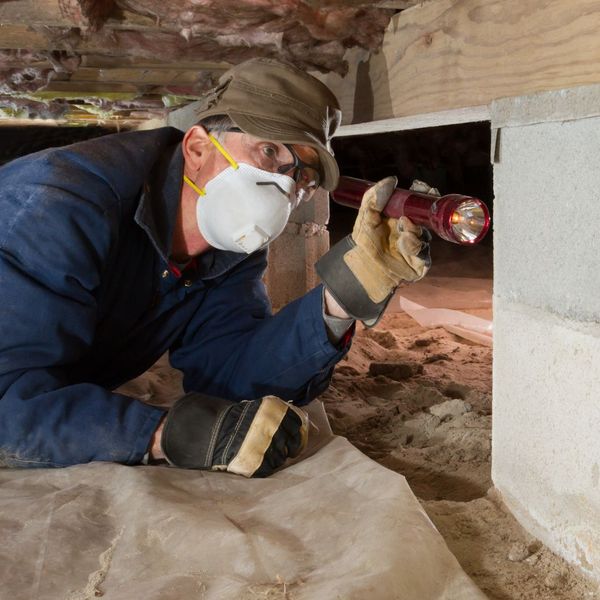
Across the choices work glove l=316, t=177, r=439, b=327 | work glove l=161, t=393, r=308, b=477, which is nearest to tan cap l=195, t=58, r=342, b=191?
work glove l=316, t=177, r=439, b=327

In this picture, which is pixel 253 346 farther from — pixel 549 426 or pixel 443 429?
pixel 549 426

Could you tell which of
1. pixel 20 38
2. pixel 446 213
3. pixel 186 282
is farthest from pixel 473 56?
pixel 20 38

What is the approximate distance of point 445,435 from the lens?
2.49 meters

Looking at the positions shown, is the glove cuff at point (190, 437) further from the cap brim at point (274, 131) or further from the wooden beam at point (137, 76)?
the wooden beam at point (137, 76)

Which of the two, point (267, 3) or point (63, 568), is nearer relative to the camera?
point (63, 568)

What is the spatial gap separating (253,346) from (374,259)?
23.5 inches

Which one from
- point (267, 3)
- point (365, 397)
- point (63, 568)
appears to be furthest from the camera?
point (365, 397)

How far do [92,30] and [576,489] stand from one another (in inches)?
78.3

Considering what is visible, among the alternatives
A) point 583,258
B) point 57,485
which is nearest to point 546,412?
point 583,258

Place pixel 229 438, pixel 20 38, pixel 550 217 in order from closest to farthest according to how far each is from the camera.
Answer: pixel 550 217 → pixel 229 438 → pixel 20 38

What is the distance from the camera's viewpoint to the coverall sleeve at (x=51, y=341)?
6.08 ft

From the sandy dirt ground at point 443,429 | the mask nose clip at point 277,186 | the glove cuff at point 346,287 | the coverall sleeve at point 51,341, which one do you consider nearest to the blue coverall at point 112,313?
the coverall sleeve at point 51,341

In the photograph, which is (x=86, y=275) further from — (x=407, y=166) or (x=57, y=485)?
(x=407, y=166)

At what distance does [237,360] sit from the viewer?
252cm
